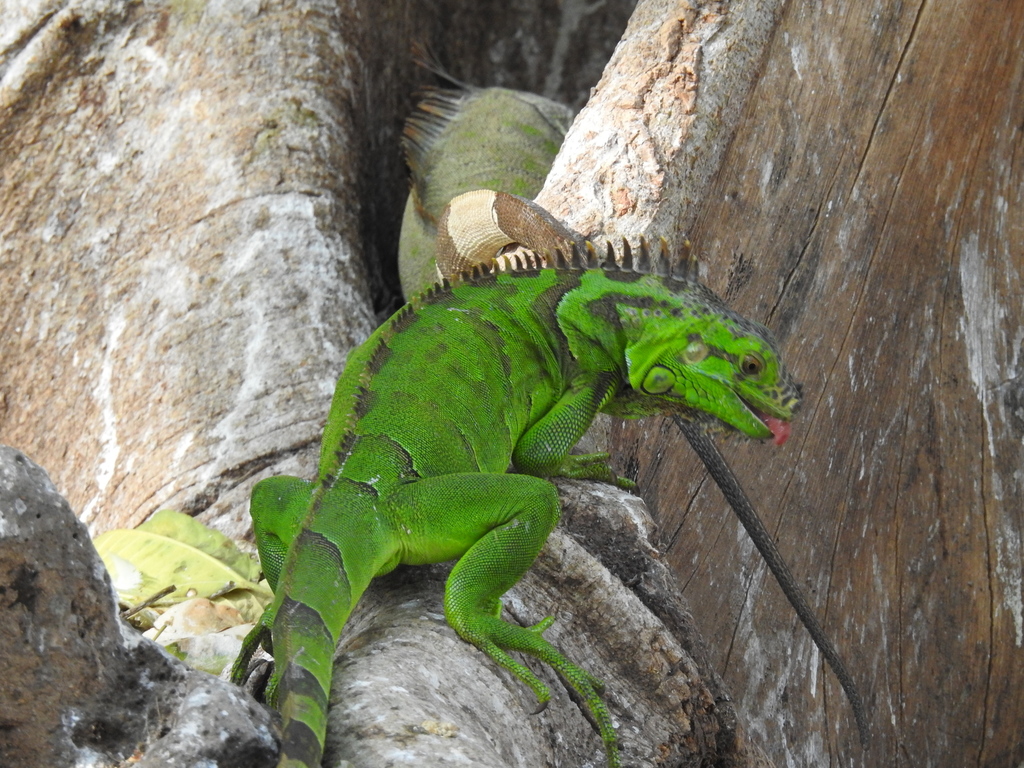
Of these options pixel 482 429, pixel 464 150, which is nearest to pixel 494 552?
pixel 482 429

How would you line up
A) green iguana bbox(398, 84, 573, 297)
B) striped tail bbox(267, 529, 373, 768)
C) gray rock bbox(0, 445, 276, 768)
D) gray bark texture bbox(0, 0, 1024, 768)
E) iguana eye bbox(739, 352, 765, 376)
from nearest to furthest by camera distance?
1. gray rock bbox(0, 445, 276, 768)
2. striped tail bbox(267, 529, 373, 768)
3. iguana eye bbox(739, 352, 765, 376)
4. gray bark texture bbox(0, 0, 1024, 768)
5. green iguana bbox(398, 84, 573, 297)

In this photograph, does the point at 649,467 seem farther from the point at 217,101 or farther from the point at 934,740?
the point at 217,101

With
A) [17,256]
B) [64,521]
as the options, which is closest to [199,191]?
[17,256]

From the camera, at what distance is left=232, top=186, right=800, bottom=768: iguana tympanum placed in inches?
73.0

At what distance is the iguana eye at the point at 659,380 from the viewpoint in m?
2.32

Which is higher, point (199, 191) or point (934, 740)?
point (199, 191)

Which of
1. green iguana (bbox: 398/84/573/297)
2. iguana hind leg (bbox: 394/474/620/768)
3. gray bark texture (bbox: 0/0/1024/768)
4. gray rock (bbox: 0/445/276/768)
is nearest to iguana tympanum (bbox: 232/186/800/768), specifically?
iguana hind leg (bbox: 394/474/620/768)

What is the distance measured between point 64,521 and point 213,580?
3.97 ft

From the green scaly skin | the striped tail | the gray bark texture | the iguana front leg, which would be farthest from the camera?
the gray bark texture

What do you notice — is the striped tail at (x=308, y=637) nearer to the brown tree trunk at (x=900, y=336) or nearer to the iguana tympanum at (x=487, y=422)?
the iguana tympanum at (x=487, y=422)

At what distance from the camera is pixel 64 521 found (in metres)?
1.39

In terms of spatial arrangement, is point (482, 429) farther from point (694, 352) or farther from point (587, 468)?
point (694, 352)

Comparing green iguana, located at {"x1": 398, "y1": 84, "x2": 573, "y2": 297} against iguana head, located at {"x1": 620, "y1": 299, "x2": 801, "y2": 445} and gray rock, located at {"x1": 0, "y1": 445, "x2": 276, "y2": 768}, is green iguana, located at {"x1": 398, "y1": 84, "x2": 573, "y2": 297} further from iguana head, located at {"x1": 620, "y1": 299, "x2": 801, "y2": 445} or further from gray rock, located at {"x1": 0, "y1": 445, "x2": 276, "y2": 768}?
gray rock, located at {"x1": 0, "y1": 445, "x2": 276, "y2": 768}

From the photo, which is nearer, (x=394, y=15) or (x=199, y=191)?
(x=199, y=191)
